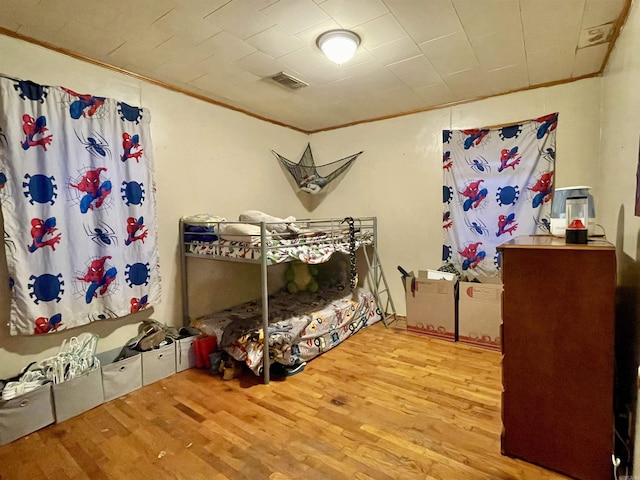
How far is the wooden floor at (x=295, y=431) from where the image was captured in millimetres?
1448

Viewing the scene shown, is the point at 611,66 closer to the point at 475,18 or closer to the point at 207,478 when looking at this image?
the point at 475,18

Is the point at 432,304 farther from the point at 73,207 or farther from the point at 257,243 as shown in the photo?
the point at 73,207

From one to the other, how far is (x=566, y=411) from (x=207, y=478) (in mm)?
1599

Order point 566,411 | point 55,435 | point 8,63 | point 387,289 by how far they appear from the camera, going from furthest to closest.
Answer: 1. point 387,289
2. point 8,63
3. point 55,435
4. point 566,411

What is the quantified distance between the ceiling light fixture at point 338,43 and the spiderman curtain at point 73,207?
1.50m

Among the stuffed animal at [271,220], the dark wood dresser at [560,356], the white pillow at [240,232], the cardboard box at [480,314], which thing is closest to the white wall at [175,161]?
the white pillow at [240,232]

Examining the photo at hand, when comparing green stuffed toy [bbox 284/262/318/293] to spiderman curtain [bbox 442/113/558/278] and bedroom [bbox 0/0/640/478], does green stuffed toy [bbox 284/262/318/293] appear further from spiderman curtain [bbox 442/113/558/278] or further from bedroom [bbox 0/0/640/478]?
spiderman curtain [bbox 442/113/558/278]

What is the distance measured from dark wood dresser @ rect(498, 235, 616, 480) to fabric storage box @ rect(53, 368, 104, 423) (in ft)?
7.59

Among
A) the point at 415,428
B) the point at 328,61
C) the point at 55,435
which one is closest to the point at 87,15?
the point at 328,61

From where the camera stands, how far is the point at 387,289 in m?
3.60

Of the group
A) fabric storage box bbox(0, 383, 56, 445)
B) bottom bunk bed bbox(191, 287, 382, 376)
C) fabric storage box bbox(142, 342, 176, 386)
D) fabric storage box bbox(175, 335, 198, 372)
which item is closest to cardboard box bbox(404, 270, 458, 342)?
bottom bunk bed bbox(191, 287, 382, 376)

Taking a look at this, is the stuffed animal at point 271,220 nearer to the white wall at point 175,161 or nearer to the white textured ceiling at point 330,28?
the white wall at point 175,161

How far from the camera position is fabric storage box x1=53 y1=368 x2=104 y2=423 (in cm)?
181

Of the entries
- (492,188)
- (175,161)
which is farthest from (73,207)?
(492,188)
